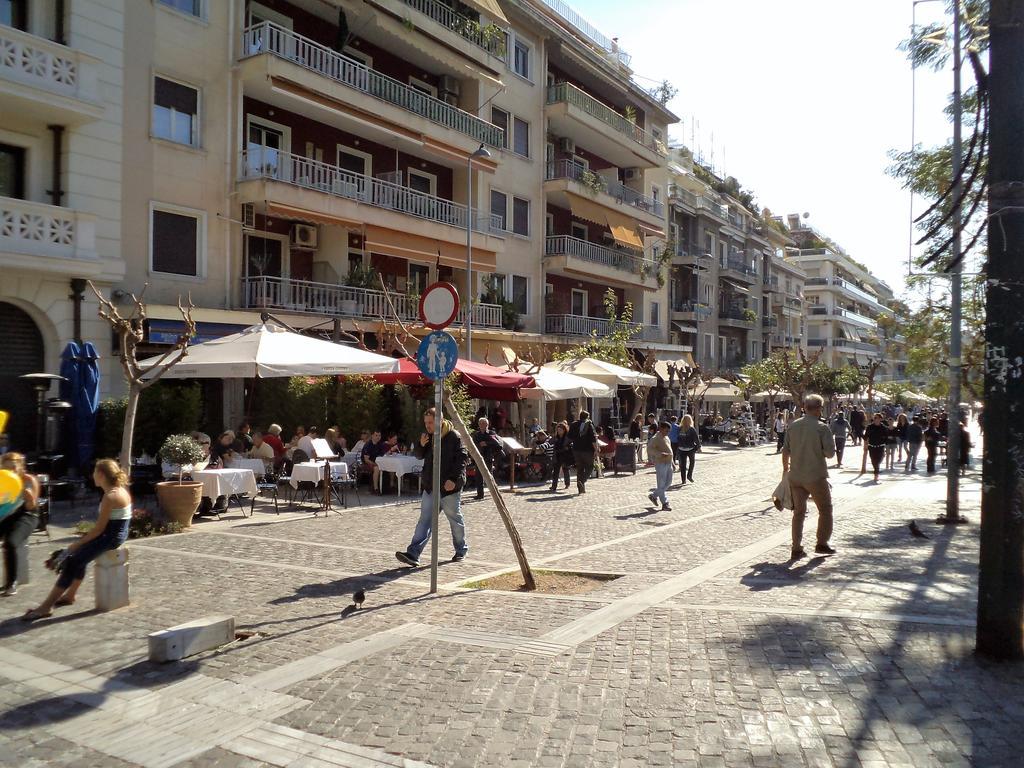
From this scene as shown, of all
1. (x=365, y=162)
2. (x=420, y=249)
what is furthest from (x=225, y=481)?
(x=365, y=162)

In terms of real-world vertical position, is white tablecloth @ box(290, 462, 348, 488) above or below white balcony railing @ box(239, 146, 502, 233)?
below

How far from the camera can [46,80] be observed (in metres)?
15.2

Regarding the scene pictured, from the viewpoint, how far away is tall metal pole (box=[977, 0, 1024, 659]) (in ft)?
17.6

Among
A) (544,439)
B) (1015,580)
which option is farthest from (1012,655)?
(544,439)

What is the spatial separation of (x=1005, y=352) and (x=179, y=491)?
1001cm

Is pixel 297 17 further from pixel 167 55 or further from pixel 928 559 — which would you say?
pixel 928 559

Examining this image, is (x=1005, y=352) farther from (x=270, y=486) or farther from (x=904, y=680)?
(x=270, y=486)

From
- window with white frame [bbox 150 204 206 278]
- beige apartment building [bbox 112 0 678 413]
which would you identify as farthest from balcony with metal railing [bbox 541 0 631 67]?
window with white frame [bbox 150 204 206 278]

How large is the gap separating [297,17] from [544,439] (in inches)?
519

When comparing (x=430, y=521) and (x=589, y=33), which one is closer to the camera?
(x=430, y=521)

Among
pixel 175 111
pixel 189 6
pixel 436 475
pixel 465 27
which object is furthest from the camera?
pixel 465 27

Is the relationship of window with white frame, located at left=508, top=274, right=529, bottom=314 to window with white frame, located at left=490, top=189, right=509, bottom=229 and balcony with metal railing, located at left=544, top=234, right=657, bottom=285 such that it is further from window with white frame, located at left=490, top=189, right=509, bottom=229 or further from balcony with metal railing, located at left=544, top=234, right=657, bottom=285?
window with white frame, located at left=490, top=189, right=509, bottom=229

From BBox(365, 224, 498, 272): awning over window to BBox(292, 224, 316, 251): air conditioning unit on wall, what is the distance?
146 cm

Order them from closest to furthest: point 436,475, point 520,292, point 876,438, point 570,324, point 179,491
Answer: point 436,475, point 179,491, point 876,438, point 520,292, point 570,324
